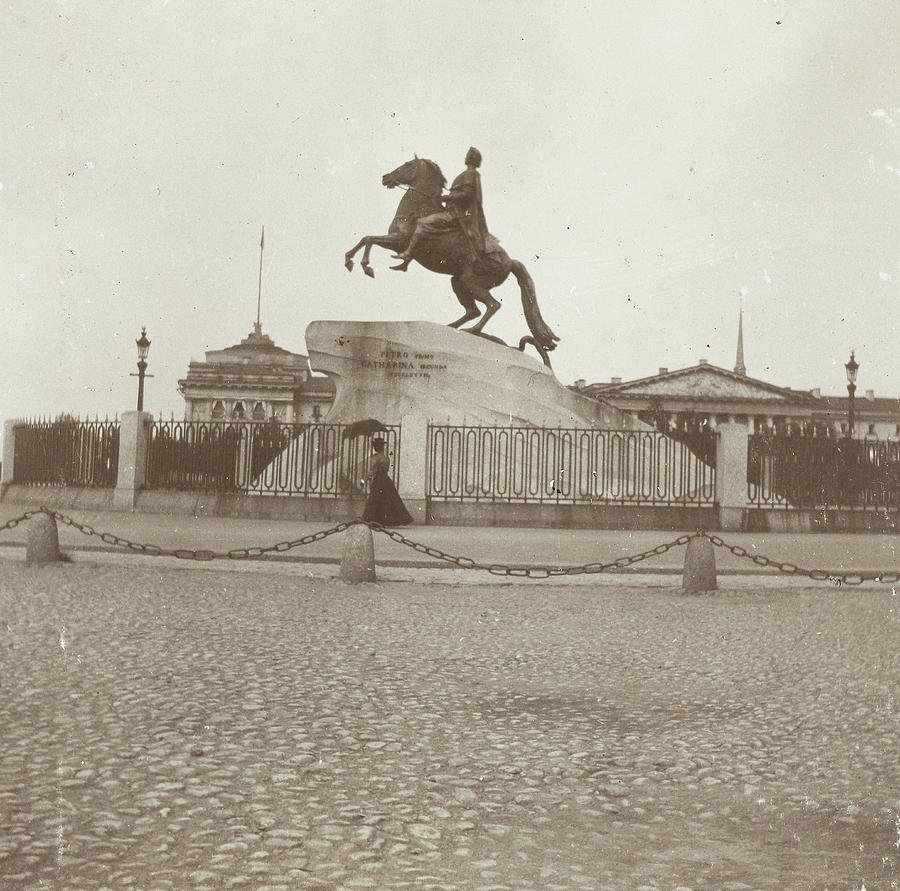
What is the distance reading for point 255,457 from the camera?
60.8 feet

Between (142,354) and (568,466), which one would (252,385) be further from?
(568,466)

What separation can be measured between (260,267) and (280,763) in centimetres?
4141

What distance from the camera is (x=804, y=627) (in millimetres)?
7016

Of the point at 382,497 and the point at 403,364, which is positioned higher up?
the point at 403,364

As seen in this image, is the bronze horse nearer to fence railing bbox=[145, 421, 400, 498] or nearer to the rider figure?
the rider figure

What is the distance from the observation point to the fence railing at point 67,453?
62.4ft

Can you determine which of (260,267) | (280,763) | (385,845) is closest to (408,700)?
(280,763)

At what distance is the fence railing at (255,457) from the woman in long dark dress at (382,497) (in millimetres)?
2347

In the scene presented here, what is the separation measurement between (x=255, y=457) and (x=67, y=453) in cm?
393

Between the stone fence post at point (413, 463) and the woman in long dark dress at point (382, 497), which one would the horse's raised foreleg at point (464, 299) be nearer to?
the stone fence post at point (413, 463)

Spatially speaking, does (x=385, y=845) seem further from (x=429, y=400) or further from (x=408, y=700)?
(x=429, y=400)

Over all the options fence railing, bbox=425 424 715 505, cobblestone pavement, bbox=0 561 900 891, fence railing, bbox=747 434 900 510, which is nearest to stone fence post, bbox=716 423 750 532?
fence railing, bbox=425 424 715 505

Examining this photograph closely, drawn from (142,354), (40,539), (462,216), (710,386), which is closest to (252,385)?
(710,386)

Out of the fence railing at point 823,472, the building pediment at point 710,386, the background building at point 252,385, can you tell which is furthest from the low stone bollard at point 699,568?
the building pediment at point 710,386
